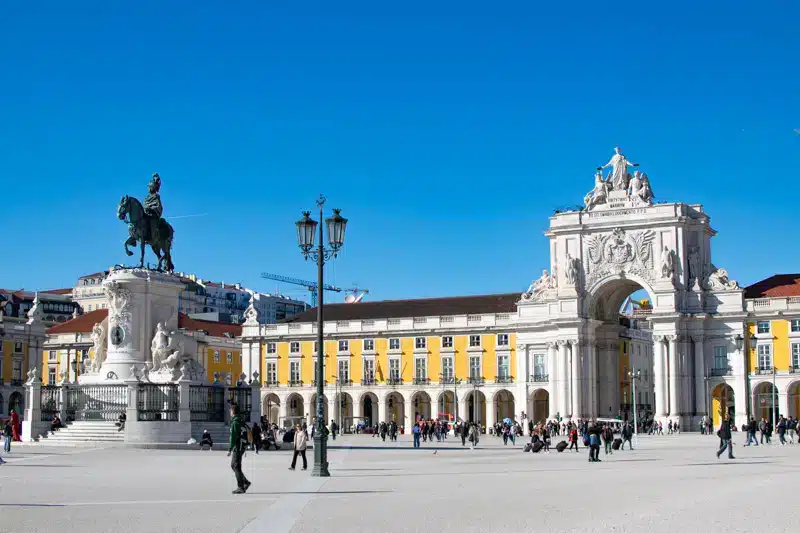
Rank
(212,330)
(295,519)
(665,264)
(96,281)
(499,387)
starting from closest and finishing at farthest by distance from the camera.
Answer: (295,519) < (665,264) < (499,387) < (212,330) < (96,281)

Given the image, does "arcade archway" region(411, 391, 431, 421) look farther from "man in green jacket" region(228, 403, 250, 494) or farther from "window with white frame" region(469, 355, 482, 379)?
"man in green jacket" region(228, 403, 250, 494)

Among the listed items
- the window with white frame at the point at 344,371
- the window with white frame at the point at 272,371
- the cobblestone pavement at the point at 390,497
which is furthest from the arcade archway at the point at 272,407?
the cobblestone pavement at the point at 390,497

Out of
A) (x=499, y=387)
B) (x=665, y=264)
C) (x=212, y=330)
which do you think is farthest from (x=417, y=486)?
(x=212, y=330)

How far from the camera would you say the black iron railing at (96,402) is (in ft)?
143

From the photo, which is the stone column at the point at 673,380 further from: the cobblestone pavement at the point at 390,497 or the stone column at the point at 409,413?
the cobblestone pavement at the point at 390,497

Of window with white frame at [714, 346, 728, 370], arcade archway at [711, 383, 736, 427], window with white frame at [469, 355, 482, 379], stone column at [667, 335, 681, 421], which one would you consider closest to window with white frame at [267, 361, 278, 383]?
window with white frame at [469, 355, 482, 379]

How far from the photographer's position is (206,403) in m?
44.6

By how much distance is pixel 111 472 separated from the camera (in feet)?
97.1

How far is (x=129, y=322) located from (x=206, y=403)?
398cm

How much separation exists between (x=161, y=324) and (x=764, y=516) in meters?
29.4

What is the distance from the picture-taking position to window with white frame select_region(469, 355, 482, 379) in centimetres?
9769

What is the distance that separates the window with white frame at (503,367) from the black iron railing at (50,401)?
54057 mm

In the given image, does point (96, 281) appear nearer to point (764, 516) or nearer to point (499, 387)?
point (499, 387)

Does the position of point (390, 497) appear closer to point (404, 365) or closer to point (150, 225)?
point (150, 225)
